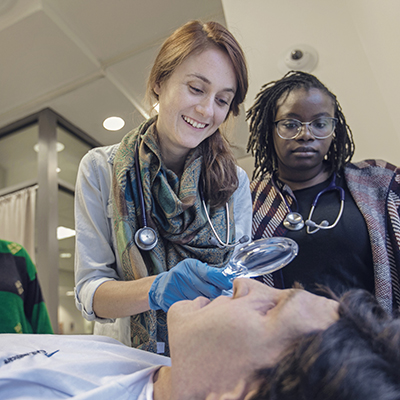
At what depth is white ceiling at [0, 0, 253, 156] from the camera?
2.29 metres

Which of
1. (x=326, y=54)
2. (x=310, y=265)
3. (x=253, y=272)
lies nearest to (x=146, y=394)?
(x=253, y=272)

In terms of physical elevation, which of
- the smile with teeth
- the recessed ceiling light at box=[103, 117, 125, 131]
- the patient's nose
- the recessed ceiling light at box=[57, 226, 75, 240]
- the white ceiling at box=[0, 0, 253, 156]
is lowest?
the patient's nose

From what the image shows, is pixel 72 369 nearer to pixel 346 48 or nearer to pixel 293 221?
pixel 293 221

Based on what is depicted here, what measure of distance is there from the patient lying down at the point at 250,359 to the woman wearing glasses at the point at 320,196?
554 mm

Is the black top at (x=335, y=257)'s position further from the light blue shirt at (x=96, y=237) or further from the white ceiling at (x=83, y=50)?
the white ceiling at (x=83, y=50)

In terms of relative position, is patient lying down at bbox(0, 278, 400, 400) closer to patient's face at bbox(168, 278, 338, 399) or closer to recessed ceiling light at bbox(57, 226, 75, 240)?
patient's face at bbox(168, 278, 338, 399)

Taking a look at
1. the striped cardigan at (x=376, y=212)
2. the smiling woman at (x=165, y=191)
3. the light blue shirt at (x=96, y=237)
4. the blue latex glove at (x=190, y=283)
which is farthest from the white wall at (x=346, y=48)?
the blue latex glove at (x=190, y=283)

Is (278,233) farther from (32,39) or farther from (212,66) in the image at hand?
(32,39)

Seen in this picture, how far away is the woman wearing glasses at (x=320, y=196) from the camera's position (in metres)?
1.18

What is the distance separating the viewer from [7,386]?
60 centimetres

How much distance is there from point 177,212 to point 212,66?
0.43m

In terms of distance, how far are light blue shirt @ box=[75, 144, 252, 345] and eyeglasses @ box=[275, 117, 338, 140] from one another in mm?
392

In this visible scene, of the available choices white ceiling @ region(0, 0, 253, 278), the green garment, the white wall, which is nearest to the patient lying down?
the green garment

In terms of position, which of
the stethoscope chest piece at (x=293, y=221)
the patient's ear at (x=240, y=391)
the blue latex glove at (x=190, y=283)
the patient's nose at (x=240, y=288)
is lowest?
the patient's ear at (x=240, y=391)
